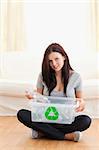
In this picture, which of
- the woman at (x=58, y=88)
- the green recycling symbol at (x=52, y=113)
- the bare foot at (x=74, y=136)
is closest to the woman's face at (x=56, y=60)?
the woman at (x=58, y=88)

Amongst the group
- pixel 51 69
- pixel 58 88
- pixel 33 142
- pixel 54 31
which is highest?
pixel 54 31

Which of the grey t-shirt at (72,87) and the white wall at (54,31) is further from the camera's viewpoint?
the white wall at (54,31)

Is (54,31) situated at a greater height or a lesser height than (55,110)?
greater

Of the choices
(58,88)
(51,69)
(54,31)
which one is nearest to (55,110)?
(58,88)

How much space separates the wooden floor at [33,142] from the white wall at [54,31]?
4.40 feet

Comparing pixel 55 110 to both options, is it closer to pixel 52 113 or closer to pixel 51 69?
pixel 52 113

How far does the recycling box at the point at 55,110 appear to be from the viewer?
2.37m

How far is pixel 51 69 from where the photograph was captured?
102 inches

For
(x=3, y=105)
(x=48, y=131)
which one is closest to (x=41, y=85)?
(x=48, y=131)

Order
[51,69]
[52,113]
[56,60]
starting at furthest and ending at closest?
[51,69] < [56,60] < [52,113]

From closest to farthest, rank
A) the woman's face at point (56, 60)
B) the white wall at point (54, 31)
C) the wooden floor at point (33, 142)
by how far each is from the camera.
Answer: the wooden floor at point (33, 142), the woman's face at point (56, 60), the white wall at point (54, 31)

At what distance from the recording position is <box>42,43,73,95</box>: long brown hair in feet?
8.29

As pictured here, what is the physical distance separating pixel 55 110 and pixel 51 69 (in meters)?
0.38

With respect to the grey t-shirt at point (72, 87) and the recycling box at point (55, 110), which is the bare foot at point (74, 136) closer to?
the recycling box at point (55, 110)
